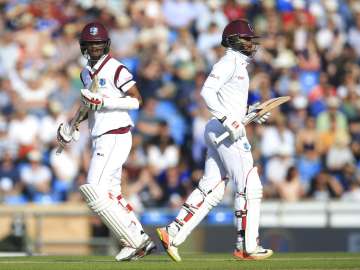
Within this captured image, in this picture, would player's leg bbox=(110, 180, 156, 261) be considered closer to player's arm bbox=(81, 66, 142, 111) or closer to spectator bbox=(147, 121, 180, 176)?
player's arm bbox=(81, 66, 142, 111)

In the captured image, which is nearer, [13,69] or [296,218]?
[296,218]

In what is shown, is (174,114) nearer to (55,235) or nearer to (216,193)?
(55,235)

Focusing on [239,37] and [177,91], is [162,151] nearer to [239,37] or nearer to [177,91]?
[177,91]

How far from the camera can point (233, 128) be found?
39.3 feet

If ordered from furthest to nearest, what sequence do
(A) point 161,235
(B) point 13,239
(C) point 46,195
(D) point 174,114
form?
(D) point 174,114
(C) point 46,195
(B) point 13,239
(A) point 161,235

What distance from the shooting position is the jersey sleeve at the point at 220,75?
12219mm

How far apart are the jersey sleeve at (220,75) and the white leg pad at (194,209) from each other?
3.63ft

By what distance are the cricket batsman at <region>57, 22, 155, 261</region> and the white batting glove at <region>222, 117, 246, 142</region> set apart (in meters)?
0.98

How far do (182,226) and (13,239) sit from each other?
6235 mm

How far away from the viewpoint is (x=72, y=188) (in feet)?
66.6

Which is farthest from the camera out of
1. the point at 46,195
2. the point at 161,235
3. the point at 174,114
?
the point at 174,114

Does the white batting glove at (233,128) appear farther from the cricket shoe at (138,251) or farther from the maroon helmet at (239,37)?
the cricket shoe at (138,251)

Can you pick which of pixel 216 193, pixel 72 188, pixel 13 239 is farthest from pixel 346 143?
pixel 216 193

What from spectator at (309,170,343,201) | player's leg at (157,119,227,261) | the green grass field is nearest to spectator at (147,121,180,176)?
spectator at (309,170,343,201)
